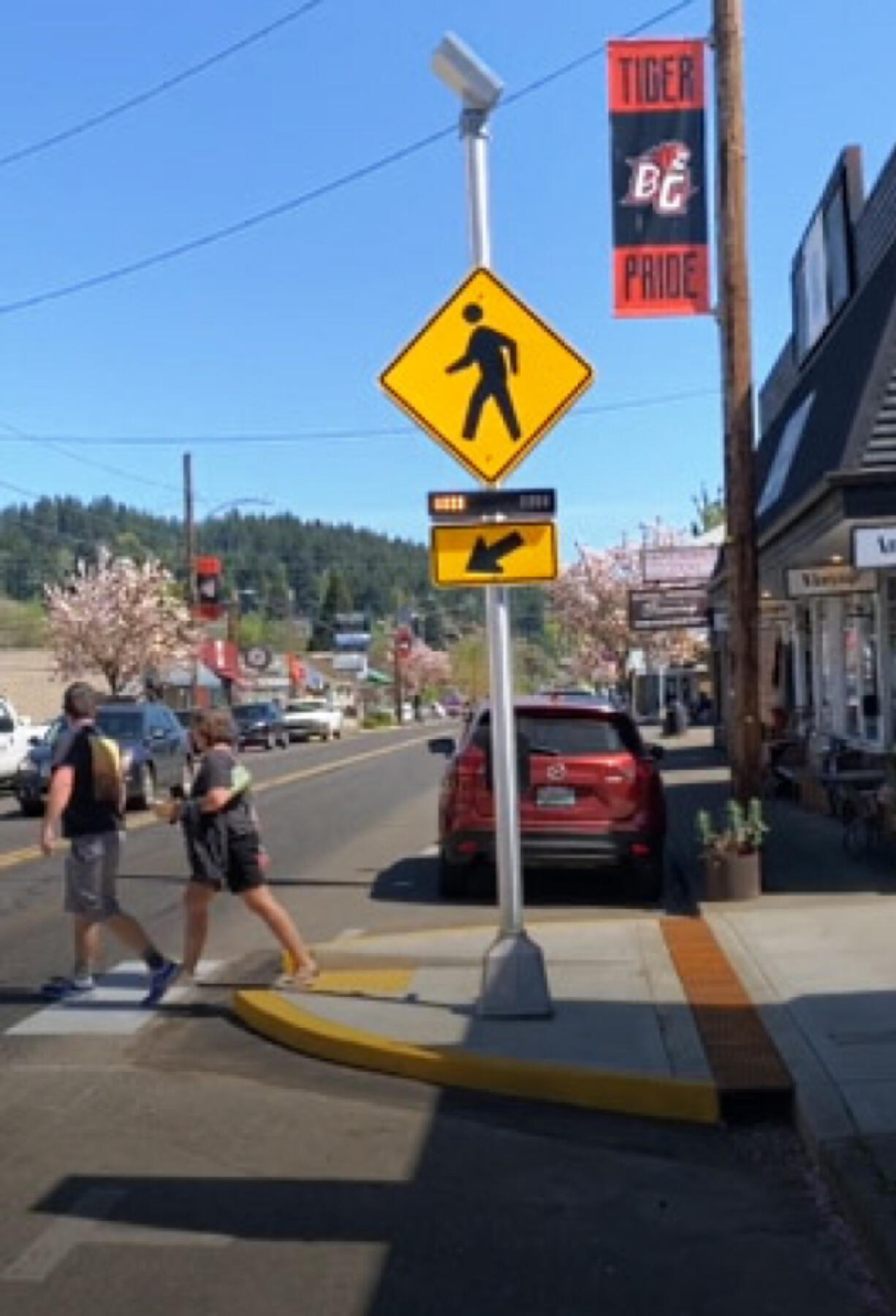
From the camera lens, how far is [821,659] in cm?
2175

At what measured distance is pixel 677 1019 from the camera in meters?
8.09

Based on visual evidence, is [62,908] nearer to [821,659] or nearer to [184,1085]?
[184,1085]

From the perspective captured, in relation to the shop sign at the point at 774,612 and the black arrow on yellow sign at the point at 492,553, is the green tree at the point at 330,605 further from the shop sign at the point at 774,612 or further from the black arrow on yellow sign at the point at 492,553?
the black arrow on yellow sign at the point at 492,553

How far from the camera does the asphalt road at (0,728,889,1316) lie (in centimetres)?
473

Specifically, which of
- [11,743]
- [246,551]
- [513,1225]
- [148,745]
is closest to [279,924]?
[513,1225]

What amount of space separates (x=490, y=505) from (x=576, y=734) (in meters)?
5.47

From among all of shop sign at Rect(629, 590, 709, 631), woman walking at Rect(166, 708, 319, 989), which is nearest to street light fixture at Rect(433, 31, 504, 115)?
woman walking at Rect(166, 708, 319, 989)

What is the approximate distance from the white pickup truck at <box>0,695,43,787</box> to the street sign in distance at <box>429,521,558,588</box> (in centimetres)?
2106

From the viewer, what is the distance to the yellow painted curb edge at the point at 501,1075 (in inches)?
266

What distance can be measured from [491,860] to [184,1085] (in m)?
6.43

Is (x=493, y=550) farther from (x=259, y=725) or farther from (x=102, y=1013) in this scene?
(x=259, y=725)

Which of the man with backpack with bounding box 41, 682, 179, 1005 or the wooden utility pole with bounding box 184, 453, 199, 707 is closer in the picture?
the man with backpack with bounding box 41, 682, 179, 1005

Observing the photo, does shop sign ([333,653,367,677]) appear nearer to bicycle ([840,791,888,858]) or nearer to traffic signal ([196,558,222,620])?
traffic signal ([196,558,222,620])

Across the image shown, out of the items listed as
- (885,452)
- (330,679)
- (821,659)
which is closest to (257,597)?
(330,679)
